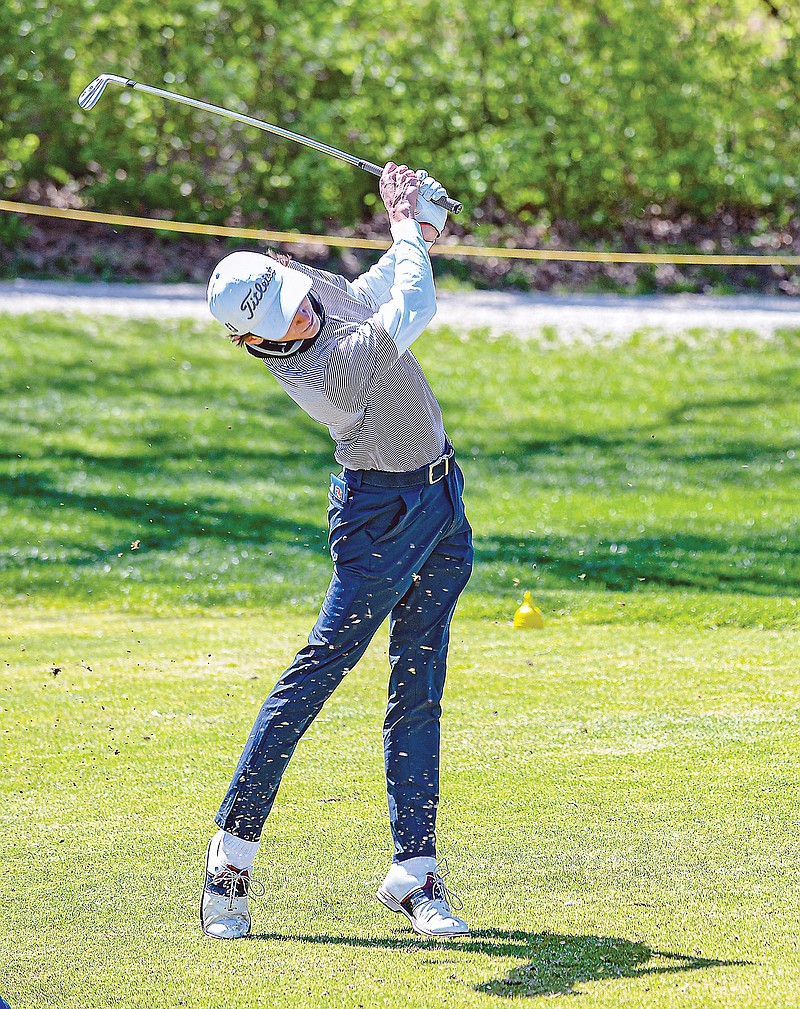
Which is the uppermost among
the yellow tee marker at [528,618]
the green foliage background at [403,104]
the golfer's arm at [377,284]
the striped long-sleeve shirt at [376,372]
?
the green foliage background at [403,104]

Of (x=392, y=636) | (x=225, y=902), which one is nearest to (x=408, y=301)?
(x=392, y=636)

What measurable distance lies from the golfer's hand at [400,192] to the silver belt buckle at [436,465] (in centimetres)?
64

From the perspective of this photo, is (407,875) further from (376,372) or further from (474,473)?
(474,473)

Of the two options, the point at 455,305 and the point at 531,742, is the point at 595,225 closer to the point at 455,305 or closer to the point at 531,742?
the point at 455,305

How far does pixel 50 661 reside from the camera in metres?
6.84

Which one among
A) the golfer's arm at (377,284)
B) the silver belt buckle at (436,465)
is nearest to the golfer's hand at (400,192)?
the golfer's arm at (377,284)

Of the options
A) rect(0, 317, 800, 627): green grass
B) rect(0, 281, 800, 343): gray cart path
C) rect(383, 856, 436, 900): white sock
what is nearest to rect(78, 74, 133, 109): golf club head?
rect(383, 856, 436, 900): white sock

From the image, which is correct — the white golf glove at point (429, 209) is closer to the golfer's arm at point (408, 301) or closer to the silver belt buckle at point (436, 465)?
the golfer's arm at point (408, 301)

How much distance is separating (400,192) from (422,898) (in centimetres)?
190

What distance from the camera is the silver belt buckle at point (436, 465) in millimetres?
3758

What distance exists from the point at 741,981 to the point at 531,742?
81.3 inches

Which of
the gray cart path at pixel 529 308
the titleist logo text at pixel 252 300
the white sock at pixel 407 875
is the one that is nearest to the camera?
the titleist logo text at pixel 252 300

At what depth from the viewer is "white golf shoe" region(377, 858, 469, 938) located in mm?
3742

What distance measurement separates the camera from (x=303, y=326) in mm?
3566
